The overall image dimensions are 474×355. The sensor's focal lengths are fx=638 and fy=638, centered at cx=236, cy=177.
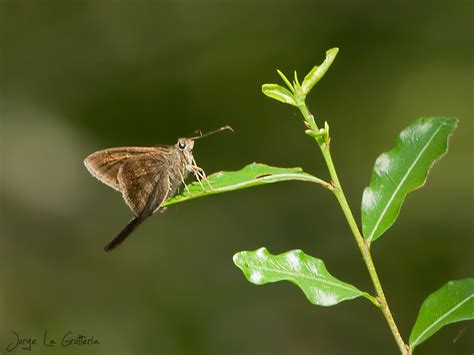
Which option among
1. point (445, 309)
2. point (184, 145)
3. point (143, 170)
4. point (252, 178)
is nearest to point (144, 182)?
point (143, 170)

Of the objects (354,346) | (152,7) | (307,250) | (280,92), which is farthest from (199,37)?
(280,92)

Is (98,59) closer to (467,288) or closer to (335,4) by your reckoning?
(335,4)

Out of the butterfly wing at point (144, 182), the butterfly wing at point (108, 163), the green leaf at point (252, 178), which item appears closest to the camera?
the green leaf at point (252, 178)

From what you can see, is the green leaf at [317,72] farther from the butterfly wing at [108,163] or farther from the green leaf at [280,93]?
the butterfly wing at [108,163]

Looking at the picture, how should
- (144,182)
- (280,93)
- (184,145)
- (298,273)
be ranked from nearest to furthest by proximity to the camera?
(298,273) → (280,93) → (144,182) → (184,145)

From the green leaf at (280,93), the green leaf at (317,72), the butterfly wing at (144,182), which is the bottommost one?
the butterfly wing at (144,182)

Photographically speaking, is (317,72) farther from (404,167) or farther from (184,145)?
(184,145)

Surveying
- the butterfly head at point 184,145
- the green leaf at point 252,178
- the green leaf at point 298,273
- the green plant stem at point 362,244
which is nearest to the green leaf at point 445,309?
the green plant stem at point 362,244
